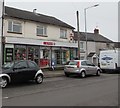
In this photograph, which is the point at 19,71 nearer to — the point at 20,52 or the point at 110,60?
the point at 20,52

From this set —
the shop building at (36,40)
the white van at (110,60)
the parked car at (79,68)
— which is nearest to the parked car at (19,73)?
the parked car at (79,68)

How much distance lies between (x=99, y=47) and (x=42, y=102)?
36.6m

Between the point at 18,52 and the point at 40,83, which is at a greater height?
the point at 18,52

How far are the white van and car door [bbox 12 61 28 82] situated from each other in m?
13.2

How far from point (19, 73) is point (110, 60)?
13973 millimetres

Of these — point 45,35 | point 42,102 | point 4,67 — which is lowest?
point 42,102

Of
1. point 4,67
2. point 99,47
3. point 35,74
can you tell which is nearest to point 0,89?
point 4,67

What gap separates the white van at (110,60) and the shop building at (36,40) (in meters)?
5.63

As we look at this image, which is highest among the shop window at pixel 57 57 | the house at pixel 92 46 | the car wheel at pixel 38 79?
the house at pixel 92 46

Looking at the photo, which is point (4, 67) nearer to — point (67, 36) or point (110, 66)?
point (110, 66)

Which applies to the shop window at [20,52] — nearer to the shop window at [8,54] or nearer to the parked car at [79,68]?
the shop window at [8,54]

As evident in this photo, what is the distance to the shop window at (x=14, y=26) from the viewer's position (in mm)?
24483

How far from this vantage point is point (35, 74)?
14.7m

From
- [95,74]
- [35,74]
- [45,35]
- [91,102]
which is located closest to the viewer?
[91,102]
